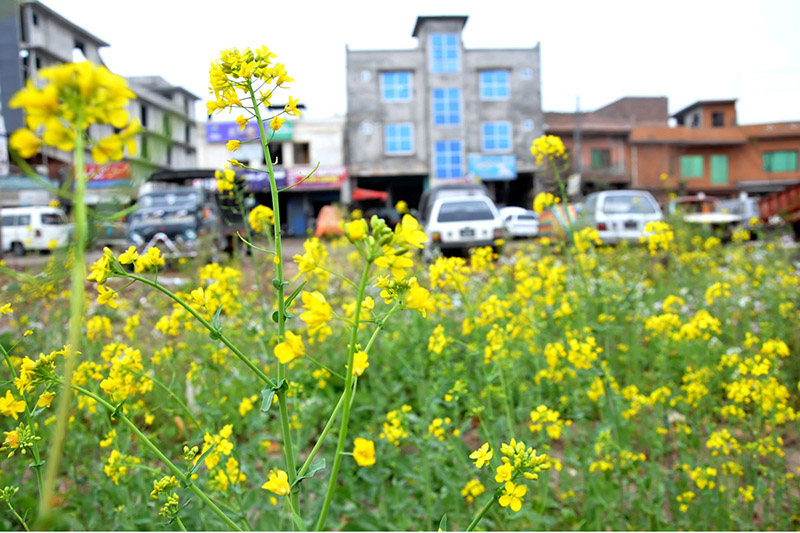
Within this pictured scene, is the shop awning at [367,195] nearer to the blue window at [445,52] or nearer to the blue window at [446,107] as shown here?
the blue window at [446,107]

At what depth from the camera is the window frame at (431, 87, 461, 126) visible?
2473 centimetres

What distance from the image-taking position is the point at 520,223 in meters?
12.2

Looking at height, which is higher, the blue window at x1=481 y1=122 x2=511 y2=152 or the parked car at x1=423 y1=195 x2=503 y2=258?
the blue window at x1=481 y1=122 x2=511 y2=152

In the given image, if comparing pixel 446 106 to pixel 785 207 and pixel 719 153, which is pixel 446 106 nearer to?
pixel 719 153

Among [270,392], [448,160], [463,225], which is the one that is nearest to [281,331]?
[270,392]

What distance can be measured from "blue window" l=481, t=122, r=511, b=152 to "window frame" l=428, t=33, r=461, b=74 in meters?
2.63

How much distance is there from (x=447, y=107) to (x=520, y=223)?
1378 cm

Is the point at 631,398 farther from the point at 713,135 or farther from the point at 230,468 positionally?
→ the point at 713,135

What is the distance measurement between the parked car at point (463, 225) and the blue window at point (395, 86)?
16.0m

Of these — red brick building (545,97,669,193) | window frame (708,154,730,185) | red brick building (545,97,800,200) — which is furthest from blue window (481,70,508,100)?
window frame (708,154,730,185)

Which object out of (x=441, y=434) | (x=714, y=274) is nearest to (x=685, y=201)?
(x=714, y=274)

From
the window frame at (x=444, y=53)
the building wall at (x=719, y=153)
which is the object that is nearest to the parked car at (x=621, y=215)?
the window frame at (x=444, y=53)

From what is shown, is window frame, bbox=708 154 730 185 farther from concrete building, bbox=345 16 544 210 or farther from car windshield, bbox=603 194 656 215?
car windshield, bbox=603 194 656 215

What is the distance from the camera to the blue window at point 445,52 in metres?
24.4
